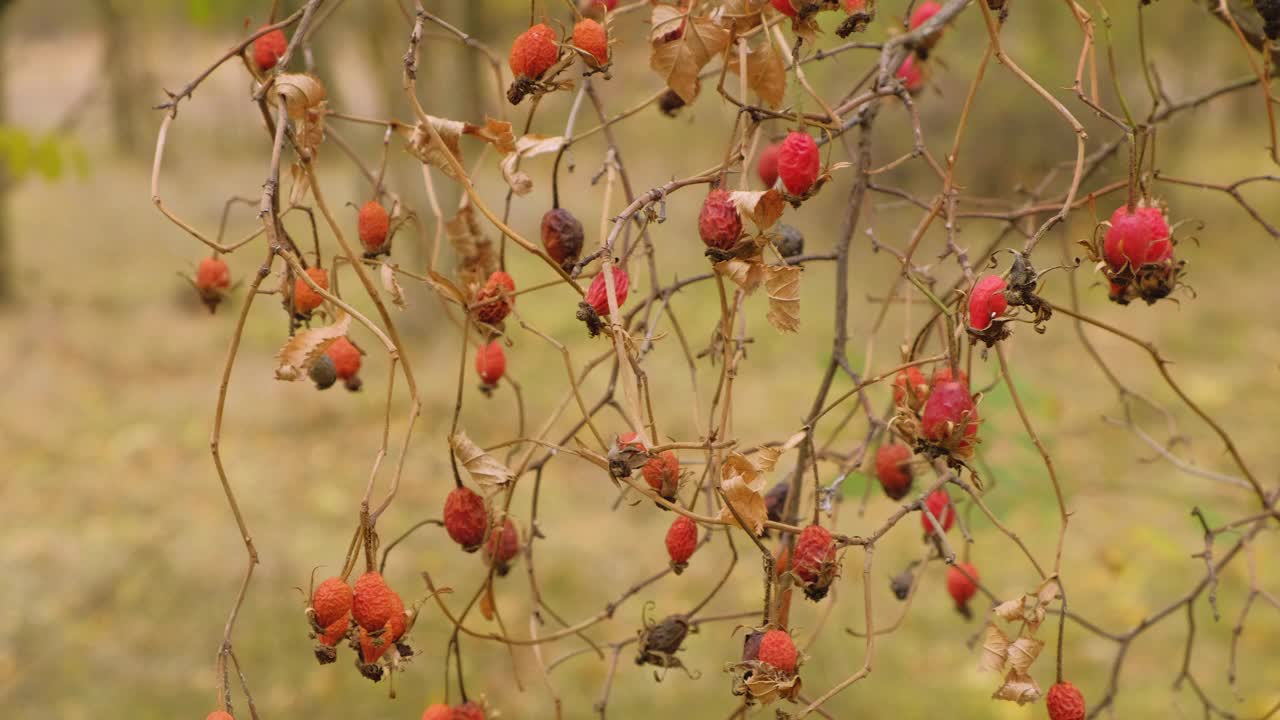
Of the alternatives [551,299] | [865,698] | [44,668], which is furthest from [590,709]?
[551,299]

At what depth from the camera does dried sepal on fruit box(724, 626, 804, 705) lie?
0.71 m

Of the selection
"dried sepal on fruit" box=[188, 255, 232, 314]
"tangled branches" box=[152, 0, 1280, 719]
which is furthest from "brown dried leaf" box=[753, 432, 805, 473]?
"dried sepal on fruit" box=[188, 255, 232, 314]

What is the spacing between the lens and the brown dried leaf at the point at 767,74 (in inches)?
32.4

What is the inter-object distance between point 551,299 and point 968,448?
5543mm

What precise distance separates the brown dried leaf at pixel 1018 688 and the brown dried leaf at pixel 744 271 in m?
0.29

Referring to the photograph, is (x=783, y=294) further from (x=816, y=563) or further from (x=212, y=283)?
(x=212, y=283)

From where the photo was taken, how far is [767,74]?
828 mm

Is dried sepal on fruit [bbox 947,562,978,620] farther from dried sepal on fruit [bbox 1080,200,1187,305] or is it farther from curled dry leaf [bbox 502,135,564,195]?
curled dry leaf [bbox 502,135,564,195]

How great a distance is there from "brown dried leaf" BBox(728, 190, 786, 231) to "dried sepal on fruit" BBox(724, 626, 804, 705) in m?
0.25

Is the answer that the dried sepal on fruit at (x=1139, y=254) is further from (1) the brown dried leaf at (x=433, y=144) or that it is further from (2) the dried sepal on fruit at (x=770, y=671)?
(1) the brown dried leaf at (x=433, y=144)

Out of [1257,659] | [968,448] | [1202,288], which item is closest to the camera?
[968,448]

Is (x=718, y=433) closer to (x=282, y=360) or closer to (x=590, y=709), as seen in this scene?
(x=282, y=360)

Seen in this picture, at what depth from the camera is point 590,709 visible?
8.53 ft

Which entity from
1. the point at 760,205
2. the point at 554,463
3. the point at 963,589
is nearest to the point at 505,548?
the point at 760,205
